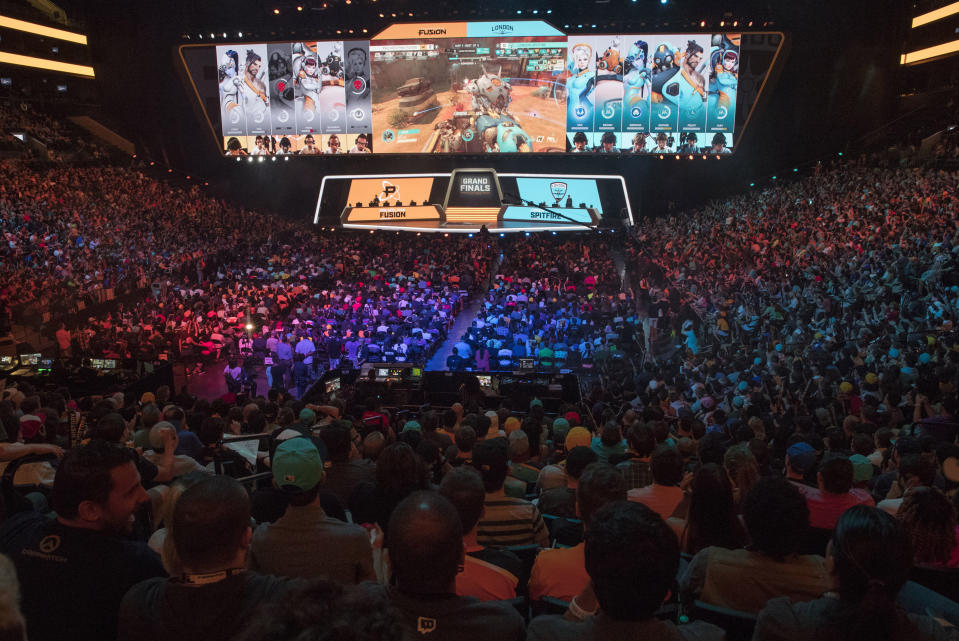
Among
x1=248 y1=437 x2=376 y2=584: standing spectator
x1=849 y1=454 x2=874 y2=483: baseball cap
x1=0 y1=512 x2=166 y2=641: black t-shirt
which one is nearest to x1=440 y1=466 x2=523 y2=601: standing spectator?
x1=248 y1=437 x2=376 y2=584: standing spectator

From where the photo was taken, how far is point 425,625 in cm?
181

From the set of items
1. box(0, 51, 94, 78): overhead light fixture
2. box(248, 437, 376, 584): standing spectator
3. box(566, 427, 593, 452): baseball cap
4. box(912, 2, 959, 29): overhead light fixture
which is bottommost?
box(566, 427, 593, 452): baseball cap

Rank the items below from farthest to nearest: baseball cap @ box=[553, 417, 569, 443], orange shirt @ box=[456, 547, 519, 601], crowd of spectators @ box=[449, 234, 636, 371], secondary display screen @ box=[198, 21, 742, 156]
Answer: secondary display screen @ box=[198, 21, 742, 156]
crowd of spectators @ box=[449, 234, 636, 371]
baseball cap @ box=[553, 417, 569, 443]
orange shirt @ box=[456, 547, 519, 601]

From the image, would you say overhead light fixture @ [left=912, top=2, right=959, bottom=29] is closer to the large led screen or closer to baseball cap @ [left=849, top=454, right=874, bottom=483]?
the large led screen

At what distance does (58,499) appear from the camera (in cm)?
221

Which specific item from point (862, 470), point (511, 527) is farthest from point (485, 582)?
point (862, 470)

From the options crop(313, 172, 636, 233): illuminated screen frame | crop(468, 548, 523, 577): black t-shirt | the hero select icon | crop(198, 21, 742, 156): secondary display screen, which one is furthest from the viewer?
crop(313, 172, 636, 233): illuminated screen frame

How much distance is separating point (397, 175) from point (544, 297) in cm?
1811

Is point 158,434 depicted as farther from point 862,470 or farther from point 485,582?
point 862,470

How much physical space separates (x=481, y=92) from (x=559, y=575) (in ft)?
94.2

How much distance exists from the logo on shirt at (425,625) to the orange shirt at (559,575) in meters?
0.87

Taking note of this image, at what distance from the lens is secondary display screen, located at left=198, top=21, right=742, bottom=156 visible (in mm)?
27953

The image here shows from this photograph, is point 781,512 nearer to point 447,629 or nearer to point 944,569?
point 944,569

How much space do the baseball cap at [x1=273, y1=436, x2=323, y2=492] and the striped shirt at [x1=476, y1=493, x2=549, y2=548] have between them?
0.99m
